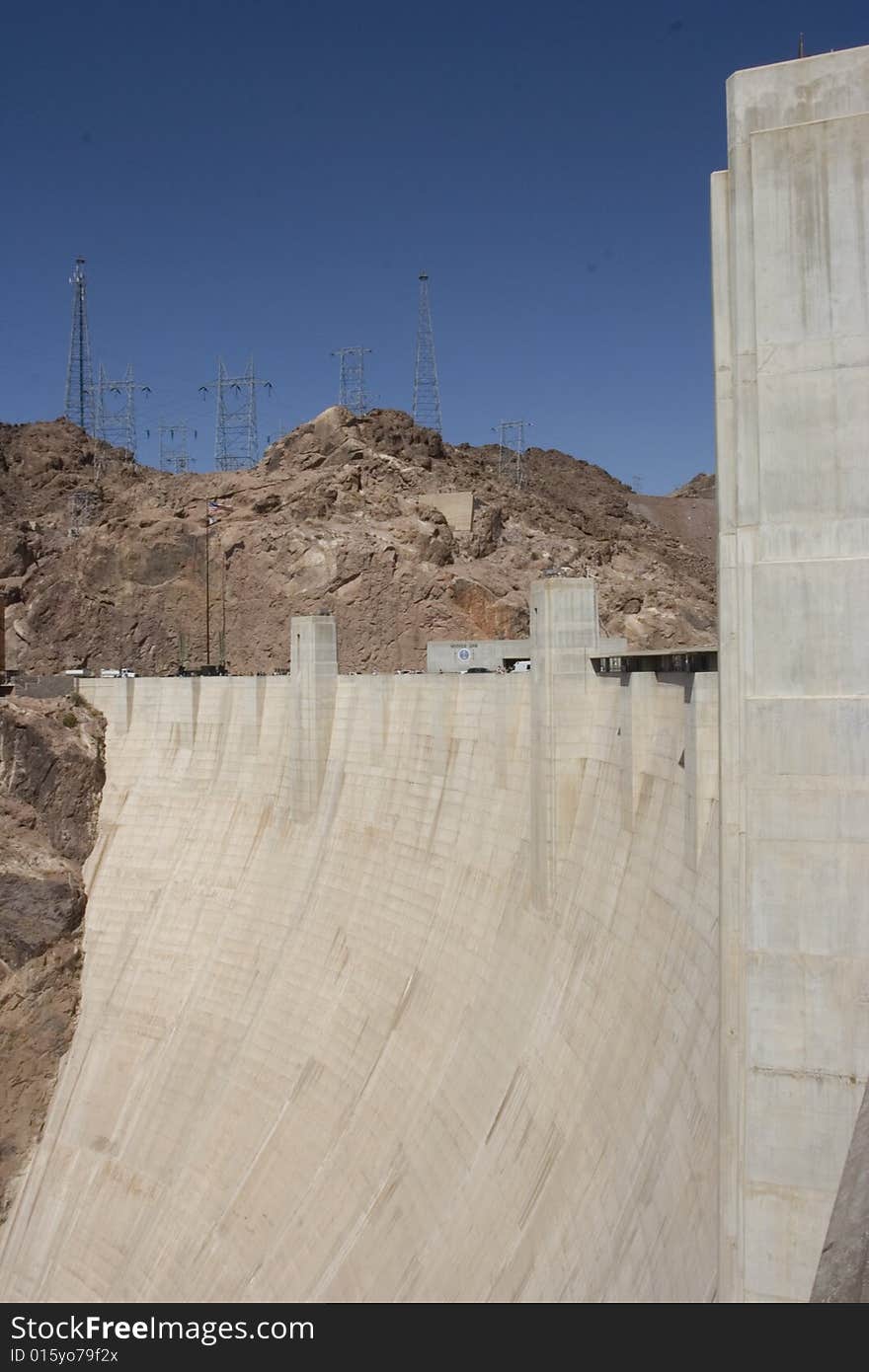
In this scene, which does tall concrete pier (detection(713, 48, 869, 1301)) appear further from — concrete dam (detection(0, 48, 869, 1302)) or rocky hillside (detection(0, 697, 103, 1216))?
rocky hillside (detection(0, 697, 103, 1216))

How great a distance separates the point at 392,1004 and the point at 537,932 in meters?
5.02

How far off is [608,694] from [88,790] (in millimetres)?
21560

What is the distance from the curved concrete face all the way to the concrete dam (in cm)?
8

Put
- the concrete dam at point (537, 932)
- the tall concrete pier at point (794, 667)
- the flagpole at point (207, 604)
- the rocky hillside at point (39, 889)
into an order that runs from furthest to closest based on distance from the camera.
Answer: the flagpole at point (207, 604)
the rocky hillside at point (39, 889)
the concrete dam at point (537, 932)
the tall concrete pier at point (794, 667)

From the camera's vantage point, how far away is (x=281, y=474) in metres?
47.6

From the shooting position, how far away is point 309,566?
41156mm

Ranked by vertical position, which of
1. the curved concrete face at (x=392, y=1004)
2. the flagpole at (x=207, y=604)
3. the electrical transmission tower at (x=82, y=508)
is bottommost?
the curved concrete face at (x=392, y=1004)

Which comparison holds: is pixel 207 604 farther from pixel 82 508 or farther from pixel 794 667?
pixel 794 667

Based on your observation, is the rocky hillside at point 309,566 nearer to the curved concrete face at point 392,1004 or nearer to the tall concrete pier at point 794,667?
the curved concrete face at point 392,1004

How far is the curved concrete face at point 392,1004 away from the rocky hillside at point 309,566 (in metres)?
7.08

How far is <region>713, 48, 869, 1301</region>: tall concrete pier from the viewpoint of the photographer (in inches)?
458

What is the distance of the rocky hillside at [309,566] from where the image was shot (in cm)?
4019

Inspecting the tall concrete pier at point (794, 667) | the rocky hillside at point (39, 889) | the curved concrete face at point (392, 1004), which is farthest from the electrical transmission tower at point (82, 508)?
the tall concrete pier at point (794, 667)
